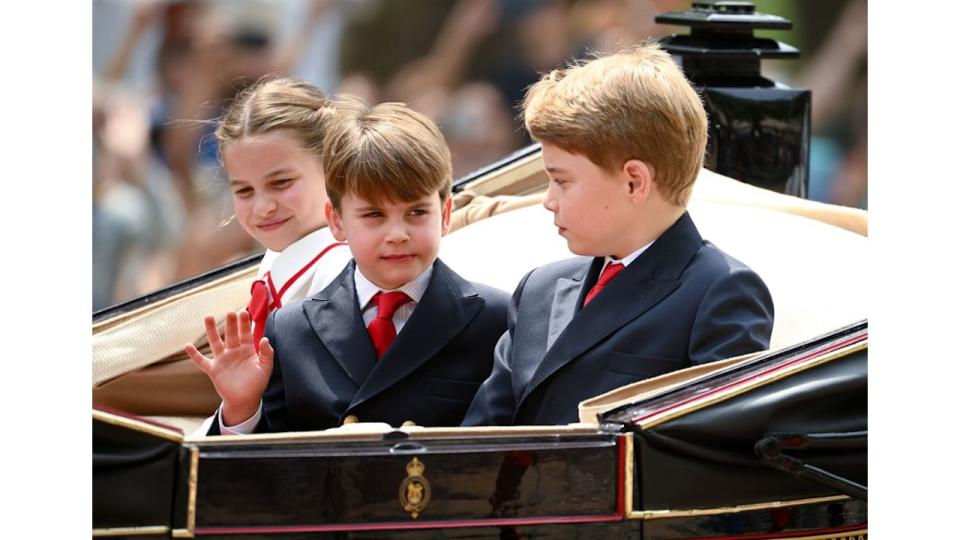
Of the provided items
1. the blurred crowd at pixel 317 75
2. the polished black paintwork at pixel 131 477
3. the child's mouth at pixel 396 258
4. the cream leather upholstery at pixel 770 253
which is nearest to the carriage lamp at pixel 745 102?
the cream leather upholstery at pixel 770 253

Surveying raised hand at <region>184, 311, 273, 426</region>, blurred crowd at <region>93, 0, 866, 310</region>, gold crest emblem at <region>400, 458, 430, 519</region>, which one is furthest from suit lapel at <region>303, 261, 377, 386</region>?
blurred crowd at <region>93, 0, 866, 310</region>

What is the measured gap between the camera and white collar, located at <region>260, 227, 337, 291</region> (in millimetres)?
2293

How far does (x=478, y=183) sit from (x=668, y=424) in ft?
3.78

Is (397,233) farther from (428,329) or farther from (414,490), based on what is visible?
(414,490)

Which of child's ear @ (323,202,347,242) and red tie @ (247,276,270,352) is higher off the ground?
child's ear @ (323,202,347,242)

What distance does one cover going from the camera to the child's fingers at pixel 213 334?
6.11 feet

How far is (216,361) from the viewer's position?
1929 millimetres

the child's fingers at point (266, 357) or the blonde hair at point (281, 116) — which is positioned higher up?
the blonde hair at point (281, 116)

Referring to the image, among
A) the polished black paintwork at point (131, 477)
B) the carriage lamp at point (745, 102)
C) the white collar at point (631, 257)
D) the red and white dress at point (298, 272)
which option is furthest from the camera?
the carriage lamp at point (745, 102)

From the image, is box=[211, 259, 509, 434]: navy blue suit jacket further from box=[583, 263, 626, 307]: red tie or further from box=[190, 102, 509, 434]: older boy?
box=[583, 263, 626, 307]: red tie

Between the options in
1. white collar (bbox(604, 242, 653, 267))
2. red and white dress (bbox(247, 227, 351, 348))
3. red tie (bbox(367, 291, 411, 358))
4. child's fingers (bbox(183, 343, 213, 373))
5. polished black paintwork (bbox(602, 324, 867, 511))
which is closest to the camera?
polished black paintwork (bbox(602, 324, 867, 511))

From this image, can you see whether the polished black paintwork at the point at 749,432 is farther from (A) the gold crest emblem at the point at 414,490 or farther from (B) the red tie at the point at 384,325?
(B) the red tie at the point at 384,325

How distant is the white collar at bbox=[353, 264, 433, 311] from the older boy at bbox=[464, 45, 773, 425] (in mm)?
162

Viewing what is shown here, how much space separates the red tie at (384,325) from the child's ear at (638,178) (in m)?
0.33
